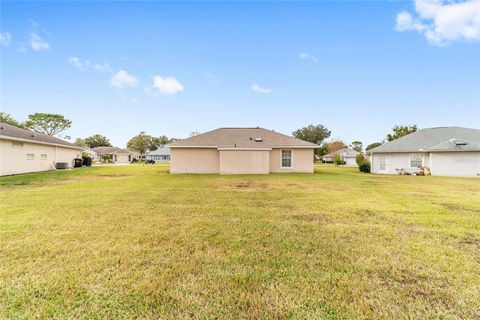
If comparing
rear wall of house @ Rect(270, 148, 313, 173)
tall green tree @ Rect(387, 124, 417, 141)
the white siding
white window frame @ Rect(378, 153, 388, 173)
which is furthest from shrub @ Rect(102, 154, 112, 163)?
the white siding

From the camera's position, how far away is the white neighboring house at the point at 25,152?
15883mm

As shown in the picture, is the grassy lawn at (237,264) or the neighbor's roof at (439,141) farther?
the neighbor's roof at (439,141)

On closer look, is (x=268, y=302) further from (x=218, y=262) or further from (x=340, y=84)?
(x=340, y=84)

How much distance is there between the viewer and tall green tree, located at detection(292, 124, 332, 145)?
71188mm

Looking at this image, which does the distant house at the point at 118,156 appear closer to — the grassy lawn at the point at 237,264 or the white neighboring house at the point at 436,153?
the white neighboring house at the point at 436,153

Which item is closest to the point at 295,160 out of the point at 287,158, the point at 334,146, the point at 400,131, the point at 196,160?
the point at 287,158

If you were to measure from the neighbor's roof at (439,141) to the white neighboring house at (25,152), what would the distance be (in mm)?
31847

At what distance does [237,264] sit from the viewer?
3.22 m

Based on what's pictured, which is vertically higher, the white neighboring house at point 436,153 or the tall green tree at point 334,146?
the tall green tree at point 334,146

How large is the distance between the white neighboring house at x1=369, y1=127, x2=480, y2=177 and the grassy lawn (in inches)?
719

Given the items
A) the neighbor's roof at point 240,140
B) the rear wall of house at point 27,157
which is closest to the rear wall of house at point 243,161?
the neighbor's roof at point 240,140

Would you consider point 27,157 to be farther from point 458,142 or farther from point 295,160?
point 458,142

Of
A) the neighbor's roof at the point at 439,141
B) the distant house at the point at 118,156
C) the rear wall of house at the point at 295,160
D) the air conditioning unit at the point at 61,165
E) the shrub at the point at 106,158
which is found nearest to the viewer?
the neighbor's roof at the point at 439,141

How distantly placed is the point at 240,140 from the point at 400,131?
101ft
